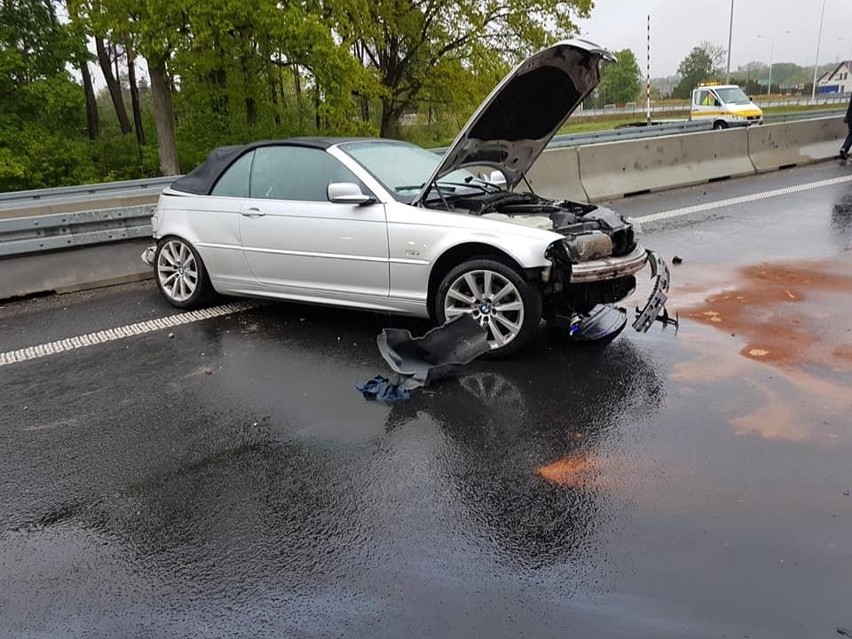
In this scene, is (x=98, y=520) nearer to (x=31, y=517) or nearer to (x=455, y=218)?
(x=31, y=517)

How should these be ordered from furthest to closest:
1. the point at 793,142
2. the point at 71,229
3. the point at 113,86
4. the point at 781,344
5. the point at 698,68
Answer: the point at 698,68, the point at 113,86, the point at 793,142, the point at 71,229, the point at 781,344

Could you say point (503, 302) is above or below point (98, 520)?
above

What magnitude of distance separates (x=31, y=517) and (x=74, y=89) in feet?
86.4

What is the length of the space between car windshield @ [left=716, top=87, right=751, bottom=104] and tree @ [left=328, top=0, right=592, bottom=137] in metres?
6.49

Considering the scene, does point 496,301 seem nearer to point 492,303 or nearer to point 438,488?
point 492,303

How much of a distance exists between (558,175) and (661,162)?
276cm

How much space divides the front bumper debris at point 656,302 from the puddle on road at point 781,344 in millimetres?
313

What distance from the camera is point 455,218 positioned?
4887 millimetres

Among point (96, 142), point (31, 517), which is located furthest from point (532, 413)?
point (96, 142)

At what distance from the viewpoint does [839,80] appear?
308 ft

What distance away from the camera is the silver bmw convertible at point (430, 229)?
4727mm

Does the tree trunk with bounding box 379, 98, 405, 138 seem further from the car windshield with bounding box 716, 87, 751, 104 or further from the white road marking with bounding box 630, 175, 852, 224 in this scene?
the white road marking with bounding box 630, 175, 852, 224

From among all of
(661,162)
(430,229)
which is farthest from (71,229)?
(661,162)

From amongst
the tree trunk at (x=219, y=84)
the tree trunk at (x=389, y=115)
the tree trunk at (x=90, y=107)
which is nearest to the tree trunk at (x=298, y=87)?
the tree trunk at (x=219, y=84)
